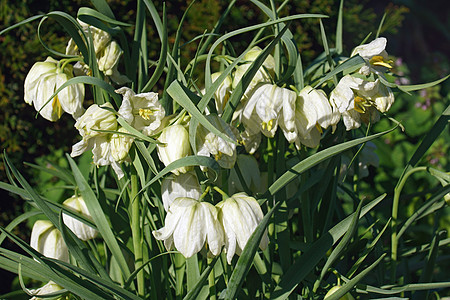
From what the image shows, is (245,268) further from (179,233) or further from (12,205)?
(12,205)

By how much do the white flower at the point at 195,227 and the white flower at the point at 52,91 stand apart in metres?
0.25

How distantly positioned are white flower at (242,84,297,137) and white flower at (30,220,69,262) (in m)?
0.37

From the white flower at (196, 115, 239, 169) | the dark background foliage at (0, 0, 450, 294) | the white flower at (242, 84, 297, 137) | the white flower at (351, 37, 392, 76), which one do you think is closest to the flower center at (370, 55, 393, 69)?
the white flower at (351, 37, 392, 76)

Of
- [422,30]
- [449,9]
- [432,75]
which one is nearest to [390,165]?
[432,75]

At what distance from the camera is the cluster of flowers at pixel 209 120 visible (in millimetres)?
598

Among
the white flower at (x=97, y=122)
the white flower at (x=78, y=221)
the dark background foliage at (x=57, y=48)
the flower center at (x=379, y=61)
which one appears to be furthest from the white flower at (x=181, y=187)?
the dark background foliage at (x=57, y=48)

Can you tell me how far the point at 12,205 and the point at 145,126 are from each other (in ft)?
4.30

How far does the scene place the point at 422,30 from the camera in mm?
5547

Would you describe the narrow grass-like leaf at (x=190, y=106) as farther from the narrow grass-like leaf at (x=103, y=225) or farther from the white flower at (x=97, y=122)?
the narrow grass-like leaf at (x=103, y=225)

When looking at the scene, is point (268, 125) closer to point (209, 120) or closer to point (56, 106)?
point (209, 120)

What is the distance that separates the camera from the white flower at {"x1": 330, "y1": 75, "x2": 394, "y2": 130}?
0.68 m

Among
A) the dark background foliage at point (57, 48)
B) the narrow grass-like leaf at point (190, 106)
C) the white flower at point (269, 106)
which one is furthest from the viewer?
the dark background foliage at point (57, 48)

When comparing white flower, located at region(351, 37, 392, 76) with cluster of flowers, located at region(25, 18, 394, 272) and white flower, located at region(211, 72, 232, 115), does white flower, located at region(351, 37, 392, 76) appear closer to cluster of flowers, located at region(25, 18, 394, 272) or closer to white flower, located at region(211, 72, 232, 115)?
cluster of flowers, located at region(25, 18, 394, 272)

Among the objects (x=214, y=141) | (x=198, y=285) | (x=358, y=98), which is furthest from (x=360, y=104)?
(x=198, y=285)
